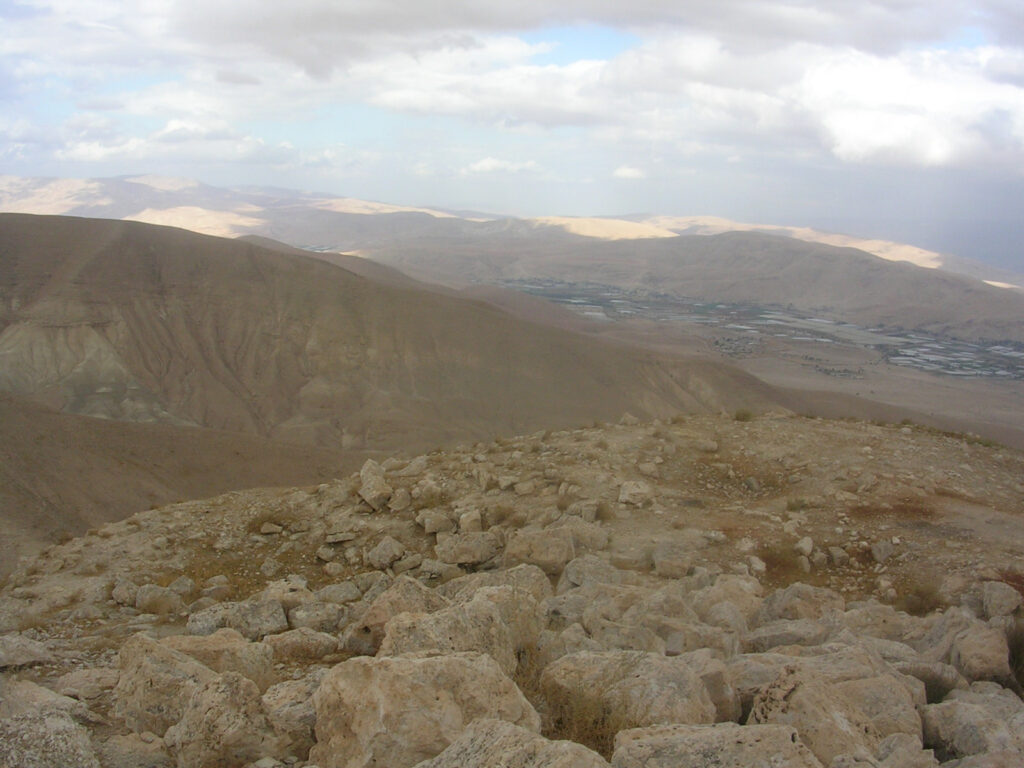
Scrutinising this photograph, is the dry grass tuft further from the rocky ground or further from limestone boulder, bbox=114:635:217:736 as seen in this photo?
limestone boulder, bbox=114:635:217:736

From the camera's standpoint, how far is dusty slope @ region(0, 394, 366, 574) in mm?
20438

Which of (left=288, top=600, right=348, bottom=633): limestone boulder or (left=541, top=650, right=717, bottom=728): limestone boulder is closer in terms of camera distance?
(left=541, top=650, right=717, bottom=728): limestone boulder

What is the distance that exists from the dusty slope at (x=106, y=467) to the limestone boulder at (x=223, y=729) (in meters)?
16.9

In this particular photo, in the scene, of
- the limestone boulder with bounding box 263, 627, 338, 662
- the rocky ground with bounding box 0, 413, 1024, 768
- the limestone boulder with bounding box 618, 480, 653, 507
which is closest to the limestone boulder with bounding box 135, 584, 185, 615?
the rocky ground with bounding box 0, 413, 1024, 768

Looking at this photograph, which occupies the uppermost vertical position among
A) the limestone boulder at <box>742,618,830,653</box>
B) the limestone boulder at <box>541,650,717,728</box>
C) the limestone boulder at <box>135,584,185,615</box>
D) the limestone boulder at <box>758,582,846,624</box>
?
the limestone boulder at <box>541,650,717,728</box>

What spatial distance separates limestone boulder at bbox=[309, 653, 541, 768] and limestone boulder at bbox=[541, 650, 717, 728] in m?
0.49

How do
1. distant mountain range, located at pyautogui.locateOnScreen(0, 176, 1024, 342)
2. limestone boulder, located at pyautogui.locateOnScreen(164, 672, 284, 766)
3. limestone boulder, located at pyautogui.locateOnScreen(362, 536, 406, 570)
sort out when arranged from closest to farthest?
limestone boulder, located at pyautogui.locateOnScreen(164, 672, 284, 766), limestone boulder, located at pyautogui.locateOnScreen(362, 536, 406, 570), distant mountain range, located at pyautogui.locateOnScreen(0, 176, 1024, 342)

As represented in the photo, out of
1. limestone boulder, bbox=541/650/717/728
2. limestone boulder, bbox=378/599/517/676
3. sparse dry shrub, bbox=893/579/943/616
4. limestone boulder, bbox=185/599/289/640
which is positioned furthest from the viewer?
sparse dry shrub, bbox=893/579/943/616

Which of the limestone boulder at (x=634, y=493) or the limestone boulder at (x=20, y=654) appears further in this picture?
the limestone boulder at (x=634, y=493)

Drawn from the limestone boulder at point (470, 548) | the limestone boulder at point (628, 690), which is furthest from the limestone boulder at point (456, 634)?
the limestone boulder at point (470, 548)

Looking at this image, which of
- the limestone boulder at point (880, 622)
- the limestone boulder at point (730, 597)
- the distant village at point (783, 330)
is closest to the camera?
the limestone boulder at point (880, 622)

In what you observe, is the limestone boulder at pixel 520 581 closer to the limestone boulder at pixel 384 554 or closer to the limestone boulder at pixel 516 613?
the limestone boulder at pixel 516 613

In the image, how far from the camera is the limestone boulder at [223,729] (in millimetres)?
3889

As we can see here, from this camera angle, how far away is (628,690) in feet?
14.2
